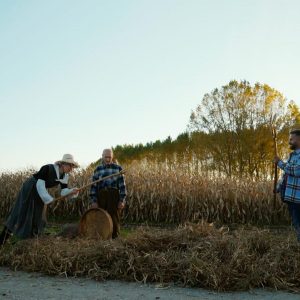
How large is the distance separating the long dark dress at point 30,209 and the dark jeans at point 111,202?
1.30 meters

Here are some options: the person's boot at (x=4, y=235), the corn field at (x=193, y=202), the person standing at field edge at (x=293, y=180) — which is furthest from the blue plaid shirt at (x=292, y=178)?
the corn field at (x=193, y=202)

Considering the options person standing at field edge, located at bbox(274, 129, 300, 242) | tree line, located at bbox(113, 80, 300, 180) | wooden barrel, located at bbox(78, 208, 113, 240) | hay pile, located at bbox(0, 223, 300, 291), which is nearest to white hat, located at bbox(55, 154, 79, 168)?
wooden barrel, located at bbox(78, 208, 113, 240)

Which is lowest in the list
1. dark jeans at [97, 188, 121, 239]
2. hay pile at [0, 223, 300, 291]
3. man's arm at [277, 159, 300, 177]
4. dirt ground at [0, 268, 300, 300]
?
dirt ground at [0, 268, 300, 300]

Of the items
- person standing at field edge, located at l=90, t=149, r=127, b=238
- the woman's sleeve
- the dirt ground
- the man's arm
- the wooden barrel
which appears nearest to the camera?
the dirt ground

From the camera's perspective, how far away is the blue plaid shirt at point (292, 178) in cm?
663

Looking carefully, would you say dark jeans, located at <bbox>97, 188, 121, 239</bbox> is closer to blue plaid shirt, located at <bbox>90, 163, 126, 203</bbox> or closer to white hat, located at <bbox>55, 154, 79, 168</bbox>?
blue plaid shirt, located at <bbox>90, 163, 126, 203</bbox>

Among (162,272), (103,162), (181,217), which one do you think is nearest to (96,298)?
(162,272)

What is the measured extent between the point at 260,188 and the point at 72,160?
23.4ft

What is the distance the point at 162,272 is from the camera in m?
5.69

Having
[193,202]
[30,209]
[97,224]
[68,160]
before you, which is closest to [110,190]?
[97,224]

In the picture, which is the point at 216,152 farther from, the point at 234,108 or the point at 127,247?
the point at 127,247

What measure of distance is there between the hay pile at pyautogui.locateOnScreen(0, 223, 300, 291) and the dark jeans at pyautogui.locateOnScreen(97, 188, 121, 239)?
1.60m

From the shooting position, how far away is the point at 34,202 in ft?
24.2

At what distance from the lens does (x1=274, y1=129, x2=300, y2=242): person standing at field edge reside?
21.8 feet
